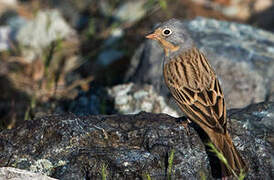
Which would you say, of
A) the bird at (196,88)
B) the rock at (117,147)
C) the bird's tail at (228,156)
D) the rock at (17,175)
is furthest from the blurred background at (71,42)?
the rock at (17,175)

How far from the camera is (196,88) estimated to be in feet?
16.0

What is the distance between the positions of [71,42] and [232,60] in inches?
159

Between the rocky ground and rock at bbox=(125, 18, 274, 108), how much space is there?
2 cm

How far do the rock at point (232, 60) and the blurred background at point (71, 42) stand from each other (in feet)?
2.31

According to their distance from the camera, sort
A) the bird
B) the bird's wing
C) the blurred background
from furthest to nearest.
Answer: the blurred background → the bird's wing → the bird

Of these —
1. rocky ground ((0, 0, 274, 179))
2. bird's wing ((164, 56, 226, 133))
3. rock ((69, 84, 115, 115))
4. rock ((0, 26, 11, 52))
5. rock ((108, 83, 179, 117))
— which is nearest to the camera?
rocky ground ((0, 0, 274, 179))

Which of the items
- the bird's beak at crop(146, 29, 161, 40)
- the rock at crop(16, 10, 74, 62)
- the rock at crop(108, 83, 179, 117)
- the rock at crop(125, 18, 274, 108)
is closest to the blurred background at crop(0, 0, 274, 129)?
the rock at crop(16, 10, 74, 62)

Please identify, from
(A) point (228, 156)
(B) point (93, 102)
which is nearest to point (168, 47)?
(A) point (228, 156)

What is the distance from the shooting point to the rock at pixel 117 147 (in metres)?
3.90

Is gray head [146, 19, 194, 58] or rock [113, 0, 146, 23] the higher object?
rock [113, 0, 146, 23]

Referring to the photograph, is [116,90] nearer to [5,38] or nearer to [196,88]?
[196,88]

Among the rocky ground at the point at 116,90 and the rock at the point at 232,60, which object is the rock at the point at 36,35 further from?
the rock at the point at 232,60

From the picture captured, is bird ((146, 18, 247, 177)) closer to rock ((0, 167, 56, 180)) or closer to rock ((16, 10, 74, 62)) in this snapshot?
rock ((0, 167, 56, 180))

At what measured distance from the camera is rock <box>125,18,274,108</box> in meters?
6.78
